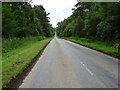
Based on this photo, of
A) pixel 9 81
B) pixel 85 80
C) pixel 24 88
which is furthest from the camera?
pixel 85 80

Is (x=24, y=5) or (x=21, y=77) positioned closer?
(x=21, y=77)

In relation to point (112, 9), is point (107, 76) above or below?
below

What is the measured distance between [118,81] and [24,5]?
5155cm

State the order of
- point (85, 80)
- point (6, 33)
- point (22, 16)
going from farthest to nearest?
point (22, 16)
point (6, 33)
point (85, 80)

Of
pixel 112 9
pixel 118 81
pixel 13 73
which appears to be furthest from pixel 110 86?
pixel 112 9

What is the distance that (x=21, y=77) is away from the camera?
13.9m

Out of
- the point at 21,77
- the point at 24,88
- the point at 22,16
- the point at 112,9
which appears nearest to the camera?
the point at 24,88

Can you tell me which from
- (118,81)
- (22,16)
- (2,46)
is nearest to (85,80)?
(118,81)

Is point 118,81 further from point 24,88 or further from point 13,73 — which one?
point 13,73

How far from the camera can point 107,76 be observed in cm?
1401

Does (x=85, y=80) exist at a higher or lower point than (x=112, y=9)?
lower

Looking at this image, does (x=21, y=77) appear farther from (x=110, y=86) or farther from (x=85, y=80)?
(x=110, y=86)

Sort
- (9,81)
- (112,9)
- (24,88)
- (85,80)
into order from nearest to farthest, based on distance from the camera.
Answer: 1. (24,88)
2. (9,81)
3. (85,80)
4. (112,9)

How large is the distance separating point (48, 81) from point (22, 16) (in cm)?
5021
